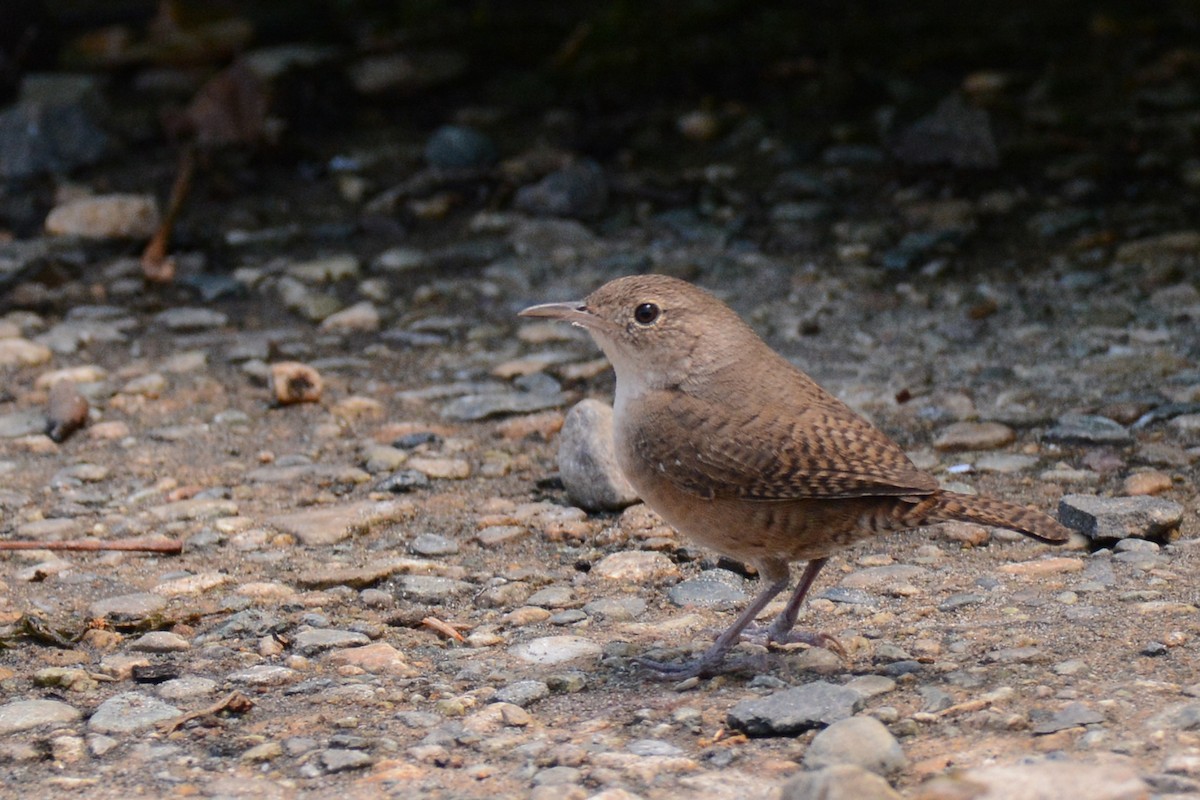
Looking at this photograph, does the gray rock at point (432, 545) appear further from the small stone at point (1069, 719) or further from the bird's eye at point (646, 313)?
the small stone at point (1069, 719)

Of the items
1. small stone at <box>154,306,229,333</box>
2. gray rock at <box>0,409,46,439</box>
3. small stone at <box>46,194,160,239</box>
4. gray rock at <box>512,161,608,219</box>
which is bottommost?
gray rock at <box>0,409,46,439</box>

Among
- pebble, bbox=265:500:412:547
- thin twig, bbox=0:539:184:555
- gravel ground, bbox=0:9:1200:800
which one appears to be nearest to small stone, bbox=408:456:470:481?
gravel ground, bbox=0:9:1200:800

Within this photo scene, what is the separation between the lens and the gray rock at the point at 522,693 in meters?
4.39

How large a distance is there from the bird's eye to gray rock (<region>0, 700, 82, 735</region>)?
91.0 inches

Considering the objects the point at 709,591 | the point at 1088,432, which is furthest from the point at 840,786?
the point at 1088,432

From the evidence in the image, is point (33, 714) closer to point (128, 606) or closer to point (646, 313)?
point (128, 606)

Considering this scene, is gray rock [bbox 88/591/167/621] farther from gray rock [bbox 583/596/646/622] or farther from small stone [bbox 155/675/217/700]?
gray rock [bbox 583/596/646/622]

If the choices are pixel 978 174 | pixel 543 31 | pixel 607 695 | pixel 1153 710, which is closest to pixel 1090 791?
pixel 1153 710

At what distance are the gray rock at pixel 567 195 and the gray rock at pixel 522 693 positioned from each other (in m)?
5.10

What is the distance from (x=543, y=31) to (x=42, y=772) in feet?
27.2

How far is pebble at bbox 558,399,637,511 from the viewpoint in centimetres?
595

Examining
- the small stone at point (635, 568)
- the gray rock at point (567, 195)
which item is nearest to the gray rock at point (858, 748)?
the small stone at point (635, 568)

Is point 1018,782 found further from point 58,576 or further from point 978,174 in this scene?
point 978,174

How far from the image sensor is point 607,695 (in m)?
4.46
